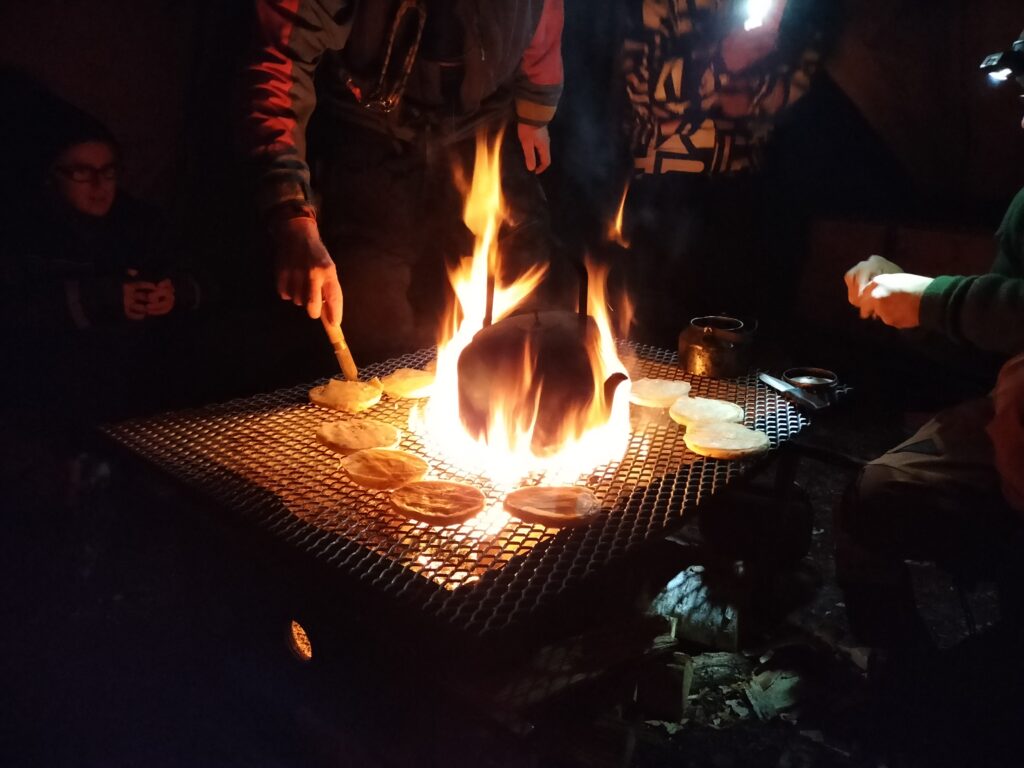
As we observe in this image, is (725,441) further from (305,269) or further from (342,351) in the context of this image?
(305,269)

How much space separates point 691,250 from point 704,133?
1110 mm

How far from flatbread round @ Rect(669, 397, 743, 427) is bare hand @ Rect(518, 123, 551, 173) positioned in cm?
217

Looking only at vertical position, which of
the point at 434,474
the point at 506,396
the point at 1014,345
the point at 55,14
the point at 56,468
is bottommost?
the point at 56,468

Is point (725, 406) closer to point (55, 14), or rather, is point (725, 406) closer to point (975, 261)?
point (975, 261)

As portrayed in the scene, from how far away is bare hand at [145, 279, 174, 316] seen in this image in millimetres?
4625

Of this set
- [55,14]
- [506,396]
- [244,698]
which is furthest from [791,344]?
[55,14]

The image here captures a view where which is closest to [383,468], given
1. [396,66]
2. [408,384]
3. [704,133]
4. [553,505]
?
[553,505]

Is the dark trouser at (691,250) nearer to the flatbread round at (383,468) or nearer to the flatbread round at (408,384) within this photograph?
the flatbread round at (408,384)

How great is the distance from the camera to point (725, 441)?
2.89 metres

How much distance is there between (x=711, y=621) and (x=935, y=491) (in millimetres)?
1321

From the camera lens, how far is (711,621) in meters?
3.76

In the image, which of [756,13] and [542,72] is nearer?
[542,72]

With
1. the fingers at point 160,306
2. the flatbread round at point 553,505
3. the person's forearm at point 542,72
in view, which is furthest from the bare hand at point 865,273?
the fingers at point 160,306

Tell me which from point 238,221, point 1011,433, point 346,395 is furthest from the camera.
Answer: point 238,221
